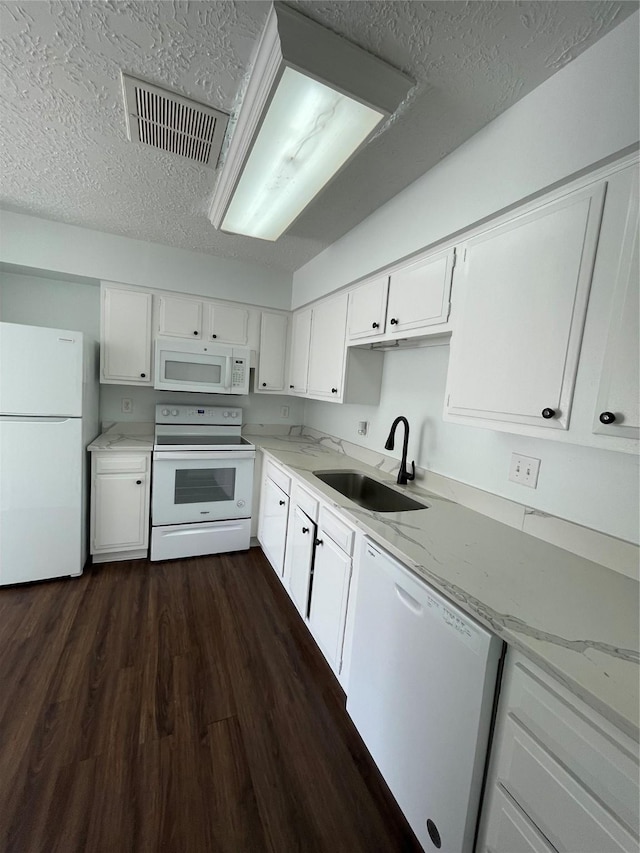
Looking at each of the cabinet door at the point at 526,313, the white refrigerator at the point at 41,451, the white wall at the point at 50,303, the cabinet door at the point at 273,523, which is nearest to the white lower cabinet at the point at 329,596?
the cabinet door at the point at 273,523

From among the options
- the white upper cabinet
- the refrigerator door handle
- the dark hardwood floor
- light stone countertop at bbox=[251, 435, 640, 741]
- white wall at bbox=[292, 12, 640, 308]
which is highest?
white wall at bbox=[292, 12, 640, 308]

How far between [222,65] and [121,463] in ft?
7.59

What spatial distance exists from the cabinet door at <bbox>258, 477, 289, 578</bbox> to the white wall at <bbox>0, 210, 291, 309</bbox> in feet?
5.61

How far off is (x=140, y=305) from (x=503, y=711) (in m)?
3.15

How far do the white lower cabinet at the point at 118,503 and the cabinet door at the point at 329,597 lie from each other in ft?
5.00

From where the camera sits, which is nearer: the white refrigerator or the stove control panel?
the white refrigerator

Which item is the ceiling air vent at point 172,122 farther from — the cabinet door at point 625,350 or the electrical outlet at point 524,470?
the electrical outlet at point 524,470

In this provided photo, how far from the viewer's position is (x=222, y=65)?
44.9 inches

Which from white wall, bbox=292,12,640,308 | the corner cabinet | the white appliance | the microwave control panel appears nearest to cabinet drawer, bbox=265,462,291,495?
the white appliance

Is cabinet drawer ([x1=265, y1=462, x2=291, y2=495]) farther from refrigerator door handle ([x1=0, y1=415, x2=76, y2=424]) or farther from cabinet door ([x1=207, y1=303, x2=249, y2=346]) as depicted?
refrigerator door handle ([x1=0, y1=415, x2=76, y2=424])

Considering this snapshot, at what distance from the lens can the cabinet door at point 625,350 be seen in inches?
33.1

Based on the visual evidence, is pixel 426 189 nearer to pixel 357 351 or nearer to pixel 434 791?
pixel 357 351

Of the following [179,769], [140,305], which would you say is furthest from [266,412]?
[179,769]

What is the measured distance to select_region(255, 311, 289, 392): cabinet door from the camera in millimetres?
3100
